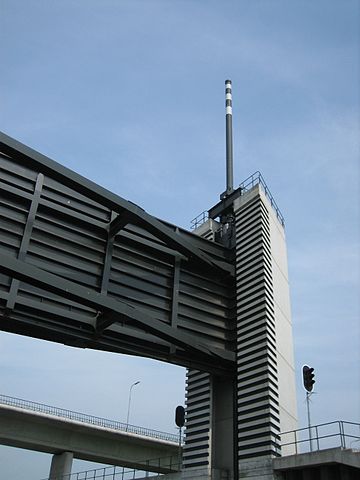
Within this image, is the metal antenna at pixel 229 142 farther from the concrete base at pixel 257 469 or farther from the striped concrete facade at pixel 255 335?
the concrete base at pixel 257 469

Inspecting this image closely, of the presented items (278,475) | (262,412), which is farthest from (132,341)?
(278,475)

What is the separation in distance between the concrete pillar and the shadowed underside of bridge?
2421 centimetres

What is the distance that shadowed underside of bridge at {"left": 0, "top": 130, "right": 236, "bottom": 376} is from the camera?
83.1ft

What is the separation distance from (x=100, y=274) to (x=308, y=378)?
12321 millimetres

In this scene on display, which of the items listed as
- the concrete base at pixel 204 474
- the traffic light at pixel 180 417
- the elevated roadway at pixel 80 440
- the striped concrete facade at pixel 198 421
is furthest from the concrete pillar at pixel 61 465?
the concrete base at pixel 204 474

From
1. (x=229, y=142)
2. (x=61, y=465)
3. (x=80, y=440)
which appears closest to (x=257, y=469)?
(x=229, y=142)

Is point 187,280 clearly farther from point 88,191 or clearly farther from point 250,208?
point 88,191

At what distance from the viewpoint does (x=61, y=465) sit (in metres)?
48.5

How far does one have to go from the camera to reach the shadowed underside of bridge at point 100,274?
25344 millimetres

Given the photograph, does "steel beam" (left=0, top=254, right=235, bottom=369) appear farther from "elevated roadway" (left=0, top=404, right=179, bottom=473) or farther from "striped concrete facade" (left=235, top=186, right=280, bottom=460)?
"elevated roadway" (left=0, top=404, right=179, bottom=473)

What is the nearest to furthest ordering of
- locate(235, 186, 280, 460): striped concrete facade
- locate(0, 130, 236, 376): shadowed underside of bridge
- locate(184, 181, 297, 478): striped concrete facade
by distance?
locate(0, 130, 236, 376): shadowed underside of bridge → locate(235, 186, 280, 460): striped concrete facade → locate(184, 181, 297, 478): striped concrete facade

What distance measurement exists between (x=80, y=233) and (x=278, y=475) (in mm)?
15849

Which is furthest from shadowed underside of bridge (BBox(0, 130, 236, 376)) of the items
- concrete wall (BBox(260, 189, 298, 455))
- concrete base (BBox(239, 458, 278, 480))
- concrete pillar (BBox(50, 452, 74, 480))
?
concrete pillar (BBox(50, 452, 74, 480))

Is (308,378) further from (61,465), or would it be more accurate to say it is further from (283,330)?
(61,465)
